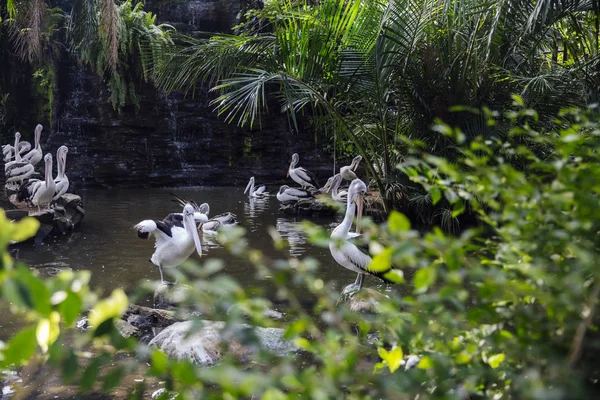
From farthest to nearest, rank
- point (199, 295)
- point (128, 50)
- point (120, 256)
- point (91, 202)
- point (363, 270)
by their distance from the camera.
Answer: point (128, 50) → point (91, 202) → point (120, 256) → point (363, 270) → point (199, 295)

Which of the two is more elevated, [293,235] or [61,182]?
[61,182]

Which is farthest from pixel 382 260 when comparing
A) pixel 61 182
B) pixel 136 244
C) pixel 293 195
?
pixel 293 195

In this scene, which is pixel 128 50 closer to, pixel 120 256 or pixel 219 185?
pixel 219 185

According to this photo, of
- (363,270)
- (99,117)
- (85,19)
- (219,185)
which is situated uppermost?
(85,19)

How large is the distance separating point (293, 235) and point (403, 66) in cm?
313

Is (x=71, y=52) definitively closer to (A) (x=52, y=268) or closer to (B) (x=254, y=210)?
(B) (x=254, y=210)

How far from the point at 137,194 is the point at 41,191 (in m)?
4.87

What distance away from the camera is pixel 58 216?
967 cm

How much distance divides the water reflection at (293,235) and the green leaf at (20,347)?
6.96 m

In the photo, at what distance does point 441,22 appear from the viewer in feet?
28.6

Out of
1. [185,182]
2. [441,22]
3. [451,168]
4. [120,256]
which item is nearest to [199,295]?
[451,168]

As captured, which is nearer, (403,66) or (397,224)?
(397,224)

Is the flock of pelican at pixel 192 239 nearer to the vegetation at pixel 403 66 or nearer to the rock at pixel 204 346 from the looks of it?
the rock at pixel 204 346

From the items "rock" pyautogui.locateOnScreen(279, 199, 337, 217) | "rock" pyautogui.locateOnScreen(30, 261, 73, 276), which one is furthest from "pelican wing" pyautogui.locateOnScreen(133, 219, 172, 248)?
"rock" pyautogui.locateOnScreen(279, 199, 337, 217)
